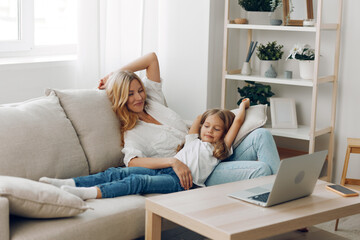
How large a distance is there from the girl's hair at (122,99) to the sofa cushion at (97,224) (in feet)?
1.79

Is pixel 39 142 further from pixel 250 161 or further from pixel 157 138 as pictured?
pixel 250 161

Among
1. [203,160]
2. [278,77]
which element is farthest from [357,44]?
[203,160]

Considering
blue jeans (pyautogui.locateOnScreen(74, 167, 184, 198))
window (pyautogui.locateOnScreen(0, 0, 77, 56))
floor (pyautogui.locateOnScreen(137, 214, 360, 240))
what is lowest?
floor (pyautogui.locateOnScreen(137, 214, 360, 240))

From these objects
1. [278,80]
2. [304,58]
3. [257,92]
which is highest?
[304,58]

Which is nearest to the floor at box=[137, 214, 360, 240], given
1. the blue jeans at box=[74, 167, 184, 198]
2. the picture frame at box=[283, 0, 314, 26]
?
the blue jeans at box=[74, 167, 184, 198]

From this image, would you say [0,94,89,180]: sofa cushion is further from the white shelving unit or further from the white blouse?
the white shelving unit

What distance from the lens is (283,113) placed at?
12.6 feet

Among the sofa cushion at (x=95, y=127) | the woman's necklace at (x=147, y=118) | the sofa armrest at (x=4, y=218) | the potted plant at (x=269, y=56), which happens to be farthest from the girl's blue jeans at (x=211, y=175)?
the potted plant at (x=269, y=56)

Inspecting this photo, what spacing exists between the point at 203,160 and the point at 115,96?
0.61 metres

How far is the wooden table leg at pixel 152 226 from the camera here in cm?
224

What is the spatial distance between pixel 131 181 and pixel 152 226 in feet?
1.12

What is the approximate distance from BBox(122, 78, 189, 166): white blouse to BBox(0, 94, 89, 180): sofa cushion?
0.90 ft

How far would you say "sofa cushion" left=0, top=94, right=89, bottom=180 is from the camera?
7.95ft

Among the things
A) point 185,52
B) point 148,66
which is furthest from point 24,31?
point 185,52
